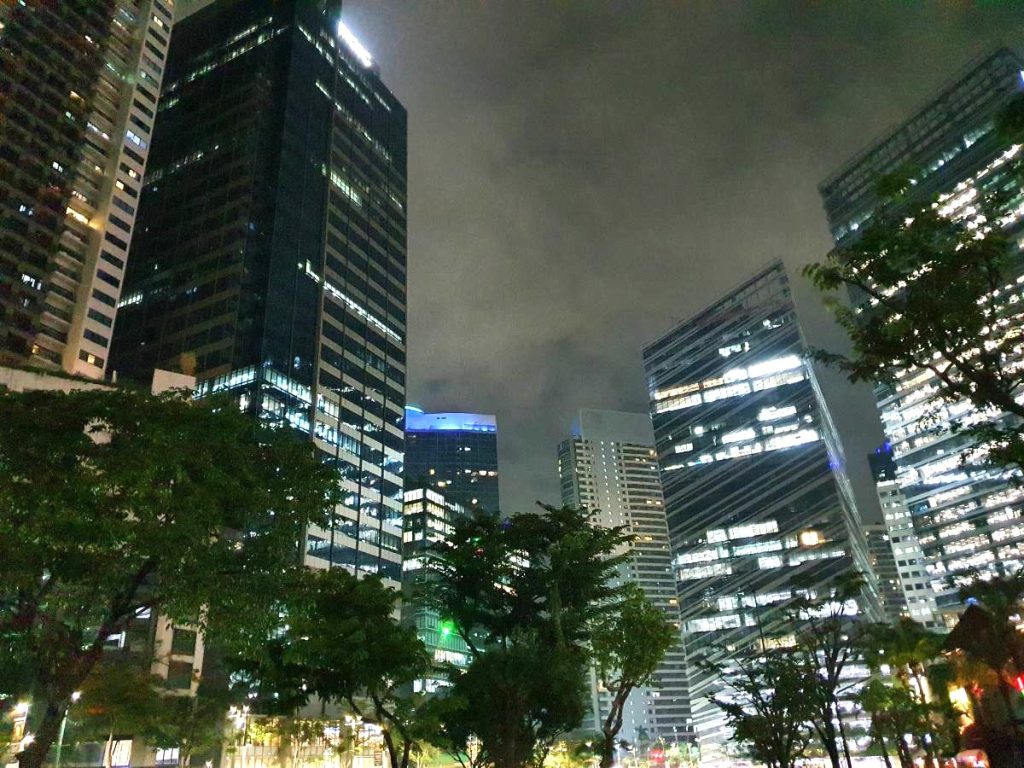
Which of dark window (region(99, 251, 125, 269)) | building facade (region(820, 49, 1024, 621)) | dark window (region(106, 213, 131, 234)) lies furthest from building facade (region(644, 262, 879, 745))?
dark window (region(106, 213, 131, 234))

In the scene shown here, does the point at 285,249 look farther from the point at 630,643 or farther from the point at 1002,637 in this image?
the point at 1002,637

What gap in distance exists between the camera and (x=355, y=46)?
409 feet

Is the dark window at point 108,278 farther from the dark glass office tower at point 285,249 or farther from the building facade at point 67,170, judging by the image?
the dark glass office tower at point 285,249

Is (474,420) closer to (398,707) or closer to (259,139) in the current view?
(259,139)

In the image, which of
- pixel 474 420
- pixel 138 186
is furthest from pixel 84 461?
pixel 474 420

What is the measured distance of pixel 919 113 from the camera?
140125 mm

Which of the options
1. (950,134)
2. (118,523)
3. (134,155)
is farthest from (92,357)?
(950,134)

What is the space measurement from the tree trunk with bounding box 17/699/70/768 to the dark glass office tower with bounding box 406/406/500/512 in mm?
168300

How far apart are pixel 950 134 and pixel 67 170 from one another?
464ft

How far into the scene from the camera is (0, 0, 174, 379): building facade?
7469cm

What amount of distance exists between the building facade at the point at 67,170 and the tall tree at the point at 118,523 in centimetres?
6207

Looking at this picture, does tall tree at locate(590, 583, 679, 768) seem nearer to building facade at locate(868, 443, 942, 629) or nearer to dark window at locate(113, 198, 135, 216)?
dark window at locate(113, 198, 135, 216)

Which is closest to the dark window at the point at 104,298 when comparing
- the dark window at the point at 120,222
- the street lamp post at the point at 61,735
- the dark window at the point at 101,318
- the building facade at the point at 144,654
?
the dark window at the point at 101,318

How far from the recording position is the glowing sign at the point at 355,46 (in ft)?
402
